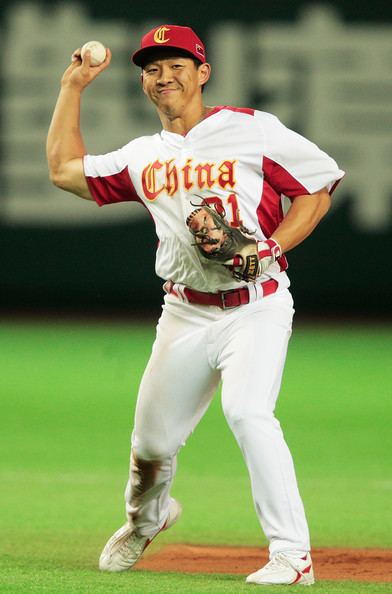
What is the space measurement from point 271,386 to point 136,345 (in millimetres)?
8269

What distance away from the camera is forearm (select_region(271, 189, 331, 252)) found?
5.30 m

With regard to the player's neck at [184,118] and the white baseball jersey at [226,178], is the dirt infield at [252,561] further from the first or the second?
the player's neck at [184,118]

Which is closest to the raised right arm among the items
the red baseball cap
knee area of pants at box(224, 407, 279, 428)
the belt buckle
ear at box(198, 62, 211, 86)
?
the red baseball cap

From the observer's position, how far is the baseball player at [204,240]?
5203 millimetres

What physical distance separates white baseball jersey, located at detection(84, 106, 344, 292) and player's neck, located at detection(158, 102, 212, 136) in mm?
38

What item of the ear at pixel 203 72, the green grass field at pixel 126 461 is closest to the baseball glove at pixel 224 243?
the ear at pixel 203 72

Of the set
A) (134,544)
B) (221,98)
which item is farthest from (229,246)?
(221,98)

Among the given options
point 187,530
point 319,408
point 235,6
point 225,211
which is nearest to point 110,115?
point 235,6

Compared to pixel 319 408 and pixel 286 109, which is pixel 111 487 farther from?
pixel 286 109

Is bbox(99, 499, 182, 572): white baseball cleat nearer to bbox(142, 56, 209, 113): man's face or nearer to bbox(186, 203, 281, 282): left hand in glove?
bbox(186, 203, 281, 282): left hand in glove

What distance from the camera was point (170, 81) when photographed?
546 cm

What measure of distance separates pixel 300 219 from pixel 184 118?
64cm

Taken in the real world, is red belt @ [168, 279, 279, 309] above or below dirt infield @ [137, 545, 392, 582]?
above

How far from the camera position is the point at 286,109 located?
14.9 meters
